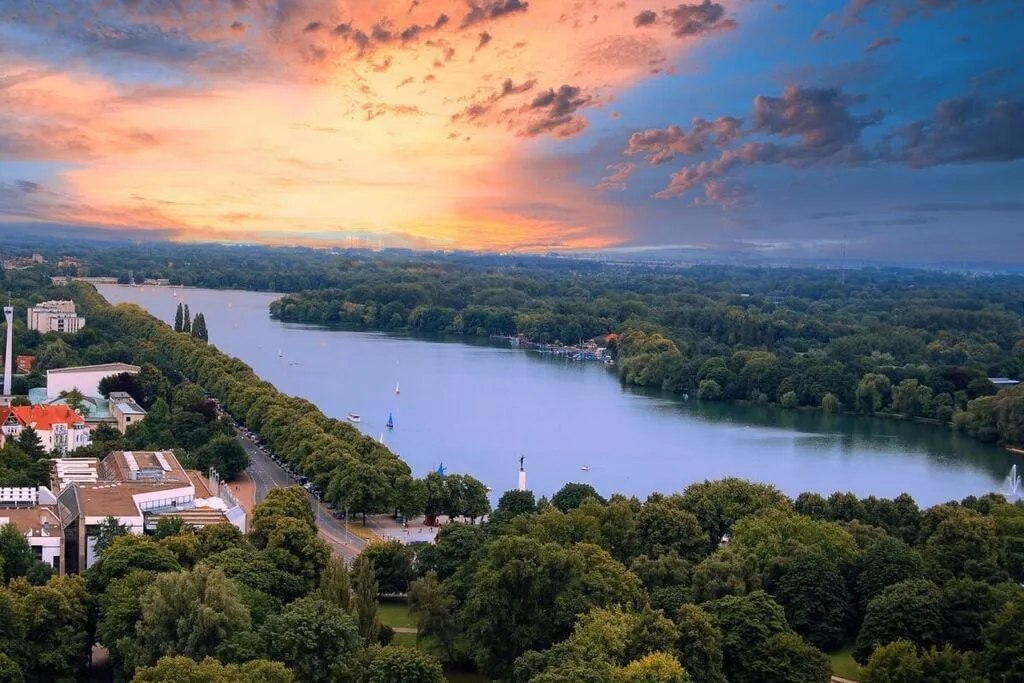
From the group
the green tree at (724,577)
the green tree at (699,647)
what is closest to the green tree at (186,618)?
the green tree at (699,647)

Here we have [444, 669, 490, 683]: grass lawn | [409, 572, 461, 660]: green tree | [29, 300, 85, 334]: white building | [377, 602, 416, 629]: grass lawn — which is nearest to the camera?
[444, 669, 490, 683]: grass lawn

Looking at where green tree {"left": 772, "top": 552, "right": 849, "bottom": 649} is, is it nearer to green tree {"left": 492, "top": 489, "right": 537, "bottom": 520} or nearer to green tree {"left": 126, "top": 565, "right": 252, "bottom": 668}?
green tree {"left": 492, "top": 489, "right": 537, "bottom": 520}

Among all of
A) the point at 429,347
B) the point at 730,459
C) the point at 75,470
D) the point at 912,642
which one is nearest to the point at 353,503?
the point at 75,470

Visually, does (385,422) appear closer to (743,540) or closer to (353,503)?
(353,503)

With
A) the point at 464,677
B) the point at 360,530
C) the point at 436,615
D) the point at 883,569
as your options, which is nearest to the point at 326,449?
the point at 360,530

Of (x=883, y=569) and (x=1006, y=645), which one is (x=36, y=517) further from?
(x=1006, y=645)

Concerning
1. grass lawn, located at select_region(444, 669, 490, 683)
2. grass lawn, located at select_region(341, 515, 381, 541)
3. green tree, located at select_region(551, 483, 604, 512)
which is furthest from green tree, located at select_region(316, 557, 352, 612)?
green tree, located at select_region(551, 483, 604, 512)
